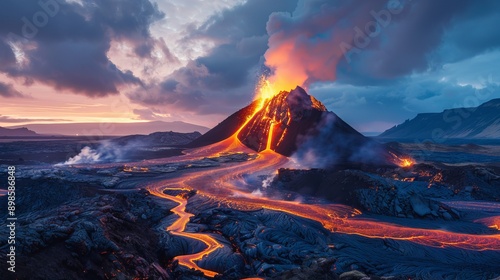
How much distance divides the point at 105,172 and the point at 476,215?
56436 millimetres

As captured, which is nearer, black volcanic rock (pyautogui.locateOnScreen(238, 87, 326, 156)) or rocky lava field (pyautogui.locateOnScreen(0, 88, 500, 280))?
rocky lava field (pyautogui.locateOnScreen(0, 88, 500, 280))

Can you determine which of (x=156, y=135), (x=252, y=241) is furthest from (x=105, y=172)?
(x=156, y=135)

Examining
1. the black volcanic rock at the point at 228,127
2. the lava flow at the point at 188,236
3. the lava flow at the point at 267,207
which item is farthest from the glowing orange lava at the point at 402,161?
the black volcanic rock at the point at 228,127

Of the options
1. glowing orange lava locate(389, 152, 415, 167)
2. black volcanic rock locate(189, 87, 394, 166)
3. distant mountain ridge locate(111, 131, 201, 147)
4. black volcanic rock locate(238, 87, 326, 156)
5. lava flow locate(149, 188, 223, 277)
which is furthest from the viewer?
distant mountain ridge locate(111, 131, 201, 147)

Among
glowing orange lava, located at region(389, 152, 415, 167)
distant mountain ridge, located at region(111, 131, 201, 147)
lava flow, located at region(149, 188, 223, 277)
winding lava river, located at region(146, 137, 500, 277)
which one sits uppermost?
distant mountain ridge, located at region(111, 131, 201, 147)

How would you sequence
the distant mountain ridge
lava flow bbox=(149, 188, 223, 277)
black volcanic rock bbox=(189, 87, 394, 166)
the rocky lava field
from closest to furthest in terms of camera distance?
the rocky lava field, lava flow bbox=(149, 188, 223, 277), black volcanic rock bbox=(189, 87, 394, 166), the distant mountain ridge

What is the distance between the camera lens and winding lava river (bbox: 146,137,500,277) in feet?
77.5

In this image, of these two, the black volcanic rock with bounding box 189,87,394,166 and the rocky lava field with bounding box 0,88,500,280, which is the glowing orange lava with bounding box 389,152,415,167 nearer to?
the black volcanic rock with bounding box 189,87,394,166

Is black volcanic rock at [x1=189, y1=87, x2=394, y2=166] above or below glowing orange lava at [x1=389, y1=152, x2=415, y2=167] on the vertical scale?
above

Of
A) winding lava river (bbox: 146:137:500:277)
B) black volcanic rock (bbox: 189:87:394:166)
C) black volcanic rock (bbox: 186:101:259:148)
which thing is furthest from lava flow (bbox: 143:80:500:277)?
black volcanic rock (bbox: 186:101:259:148)

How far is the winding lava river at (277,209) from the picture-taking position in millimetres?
23625

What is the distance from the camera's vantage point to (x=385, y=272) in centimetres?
1888

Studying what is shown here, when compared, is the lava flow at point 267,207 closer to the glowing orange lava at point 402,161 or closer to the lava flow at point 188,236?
the lava flow at point 188,236

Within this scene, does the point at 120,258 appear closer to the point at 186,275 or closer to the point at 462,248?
the point at 186,275
